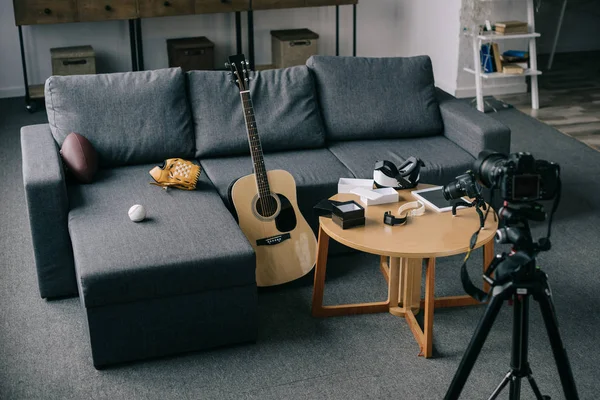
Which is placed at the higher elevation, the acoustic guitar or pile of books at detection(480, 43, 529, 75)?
pile of books at detection(480, 43, 529, 75)

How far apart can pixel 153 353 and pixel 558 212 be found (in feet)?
7.48

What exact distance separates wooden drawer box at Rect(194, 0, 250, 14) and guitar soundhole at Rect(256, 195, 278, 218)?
2.99 m

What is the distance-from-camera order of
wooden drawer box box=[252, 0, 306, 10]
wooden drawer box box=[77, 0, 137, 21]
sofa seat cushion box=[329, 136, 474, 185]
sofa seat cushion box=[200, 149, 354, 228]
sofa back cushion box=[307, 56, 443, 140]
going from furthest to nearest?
wooden drawer box box=[252, 0, 306, 10]
wooden drawer box box=[77, 0, 137, 21]
sofa back cushion box=[307, 56, 443, 140]
sofa seat cushion box=[329, 136, 474, 185]
sofa seat cushion box=[200, 149, 354, 228]

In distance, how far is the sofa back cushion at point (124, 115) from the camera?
353cm

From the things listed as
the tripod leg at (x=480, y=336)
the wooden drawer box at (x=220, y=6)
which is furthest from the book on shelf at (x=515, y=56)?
the tripod leg at (x=480, y=336)

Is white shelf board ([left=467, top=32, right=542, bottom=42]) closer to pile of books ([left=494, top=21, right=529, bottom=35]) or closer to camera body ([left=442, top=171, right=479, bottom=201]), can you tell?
pile of books ([left=494, top=21, right=529, bottom=35])

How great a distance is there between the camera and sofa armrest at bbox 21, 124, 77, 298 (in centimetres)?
301

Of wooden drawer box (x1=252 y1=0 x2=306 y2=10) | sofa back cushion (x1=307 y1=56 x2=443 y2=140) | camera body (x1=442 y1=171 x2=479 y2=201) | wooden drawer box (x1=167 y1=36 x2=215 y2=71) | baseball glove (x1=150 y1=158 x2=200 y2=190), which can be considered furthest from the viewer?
wooden drawer box (x1=167 y1=36 x2=215 y2=71)

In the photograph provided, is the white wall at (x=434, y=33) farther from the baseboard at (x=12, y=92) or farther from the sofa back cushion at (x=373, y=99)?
the baseboard at (x=12, y=92)

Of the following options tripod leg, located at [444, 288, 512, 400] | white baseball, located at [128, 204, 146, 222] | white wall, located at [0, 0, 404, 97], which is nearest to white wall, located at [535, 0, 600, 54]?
white wall, located at [0, 0, 404, 97]

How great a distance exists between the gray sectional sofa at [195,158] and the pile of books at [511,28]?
1750 mm

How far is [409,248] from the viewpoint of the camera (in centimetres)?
268

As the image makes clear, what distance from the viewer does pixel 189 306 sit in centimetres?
276

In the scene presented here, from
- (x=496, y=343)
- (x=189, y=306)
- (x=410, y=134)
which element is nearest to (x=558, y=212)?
(x=410, y=134)
